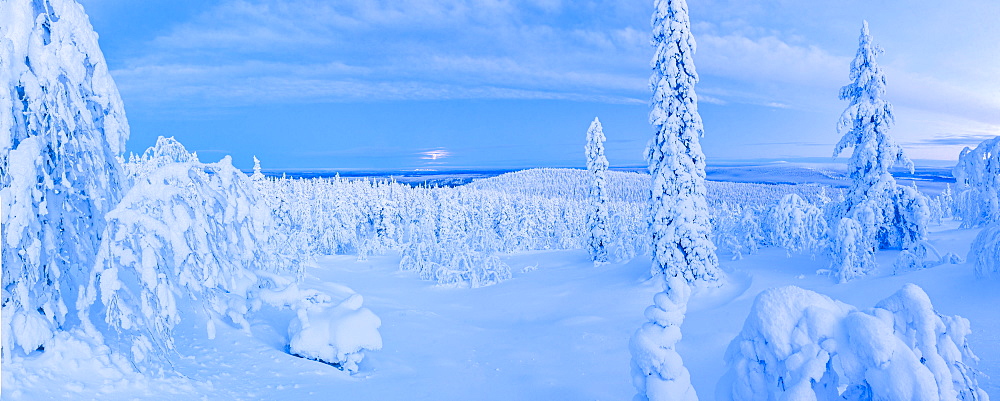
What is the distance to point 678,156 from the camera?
19.4 meters

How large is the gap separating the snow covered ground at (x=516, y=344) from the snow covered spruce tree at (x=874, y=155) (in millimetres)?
1722

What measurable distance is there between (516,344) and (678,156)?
31.9 feet

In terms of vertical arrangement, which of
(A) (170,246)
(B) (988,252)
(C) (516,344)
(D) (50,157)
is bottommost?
(C) (516,344)

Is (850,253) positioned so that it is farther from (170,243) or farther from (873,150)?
(170,243)

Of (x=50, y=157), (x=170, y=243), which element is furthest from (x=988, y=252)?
(x=50, y=157)

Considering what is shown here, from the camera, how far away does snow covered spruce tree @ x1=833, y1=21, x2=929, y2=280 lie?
63.6 ft

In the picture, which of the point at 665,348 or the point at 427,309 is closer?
the point at 665,348

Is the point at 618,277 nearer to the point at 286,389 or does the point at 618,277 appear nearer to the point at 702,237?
the point at 702,237

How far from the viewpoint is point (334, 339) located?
12.3 m

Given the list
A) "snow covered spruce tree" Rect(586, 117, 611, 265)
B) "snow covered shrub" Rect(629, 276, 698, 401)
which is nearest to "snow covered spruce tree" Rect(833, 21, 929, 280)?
"snow covered spruce tree" Rect(586, 117, 611, 265)

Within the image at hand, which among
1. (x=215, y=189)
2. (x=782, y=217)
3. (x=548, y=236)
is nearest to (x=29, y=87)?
(x=215, y=189)

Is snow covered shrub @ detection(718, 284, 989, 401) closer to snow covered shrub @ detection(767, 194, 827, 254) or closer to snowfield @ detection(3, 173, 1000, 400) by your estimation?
snowfield @ detection(3, 173, 1000, 400)

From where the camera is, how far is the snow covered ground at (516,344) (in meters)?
9.24

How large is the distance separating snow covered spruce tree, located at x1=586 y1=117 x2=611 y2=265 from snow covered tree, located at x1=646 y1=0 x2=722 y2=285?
40.7ft
